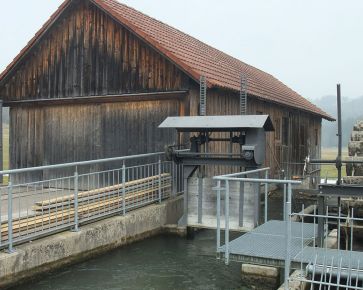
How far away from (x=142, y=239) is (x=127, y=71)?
506 centimetres

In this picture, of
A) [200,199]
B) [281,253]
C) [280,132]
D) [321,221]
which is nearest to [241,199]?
[200,199]

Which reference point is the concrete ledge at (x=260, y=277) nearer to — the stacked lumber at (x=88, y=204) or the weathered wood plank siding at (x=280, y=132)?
the stacked lumber at (x=88, y=204)

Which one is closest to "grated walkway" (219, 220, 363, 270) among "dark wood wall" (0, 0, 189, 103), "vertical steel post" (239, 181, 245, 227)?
"vertical steel post" (239, 181, 245, 227)

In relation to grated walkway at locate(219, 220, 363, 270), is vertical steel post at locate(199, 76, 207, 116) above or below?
above

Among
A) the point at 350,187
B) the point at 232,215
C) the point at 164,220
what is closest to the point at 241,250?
the point at 350,187

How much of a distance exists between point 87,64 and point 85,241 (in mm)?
6642

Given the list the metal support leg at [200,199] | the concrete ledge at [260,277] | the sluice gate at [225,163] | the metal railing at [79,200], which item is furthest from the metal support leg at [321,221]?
the metal railing at [79,200]

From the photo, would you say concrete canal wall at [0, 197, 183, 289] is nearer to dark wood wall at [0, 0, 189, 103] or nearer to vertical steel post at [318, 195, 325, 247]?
dark wood wall at [0, 0, 189, 103]

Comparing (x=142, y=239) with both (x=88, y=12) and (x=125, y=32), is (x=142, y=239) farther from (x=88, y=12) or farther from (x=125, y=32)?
(x=88, y=12)

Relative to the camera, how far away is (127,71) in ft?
42.5

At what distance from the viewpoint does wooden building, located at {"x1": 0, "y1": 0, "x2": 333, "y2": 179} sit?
12.4m

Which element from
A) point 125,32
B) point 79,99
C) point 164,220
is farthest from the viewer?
point 79,99

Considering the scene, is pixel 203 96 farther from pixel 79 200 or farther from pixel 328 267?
pixel 328 267

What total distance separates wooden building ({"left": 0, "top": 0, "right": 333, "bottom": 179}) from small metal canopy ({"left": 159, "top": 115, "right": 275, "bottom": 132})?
155 cm
